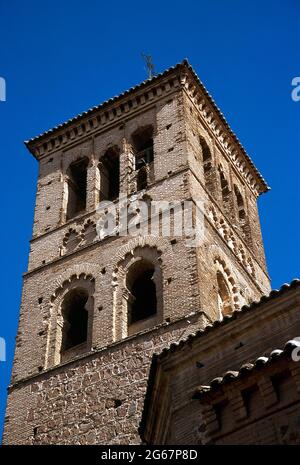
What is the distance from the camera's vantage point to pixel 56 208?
802 inches

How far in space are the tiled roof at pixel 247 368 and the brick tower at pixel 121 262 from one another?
4.61m

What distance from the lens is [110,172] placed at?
2138cm

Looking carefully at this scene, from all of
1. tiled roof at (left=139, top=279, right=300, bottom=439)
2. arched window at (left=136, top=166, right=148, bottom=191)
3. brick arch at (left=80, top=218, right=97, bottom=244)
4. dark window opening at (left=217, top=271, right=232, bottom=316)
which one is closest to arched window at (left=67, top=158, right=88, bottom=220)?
brick arch at (left=80, top=218, right=97, bottom=244)

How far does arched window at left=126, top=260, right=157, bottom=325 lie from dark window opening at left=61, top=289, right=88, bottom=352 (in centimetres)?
114

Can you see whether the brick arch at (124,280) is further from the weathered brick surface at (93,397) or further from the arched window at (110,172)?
the arched window at (110,172)

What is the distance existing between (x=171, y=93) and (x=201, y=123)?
117 centimetres

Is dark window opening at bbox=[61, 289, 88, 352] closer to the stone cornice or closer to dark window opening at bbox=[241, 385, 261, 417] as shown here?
the stone cornice

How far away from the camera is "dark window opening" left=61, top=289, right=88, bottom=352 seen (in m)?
17.6

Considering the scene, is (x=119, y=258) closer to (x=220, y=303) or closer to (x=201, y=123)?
(x=220, y=303)

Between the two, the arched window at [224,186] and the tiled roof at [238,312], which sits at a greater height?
the arched window at [224,186]

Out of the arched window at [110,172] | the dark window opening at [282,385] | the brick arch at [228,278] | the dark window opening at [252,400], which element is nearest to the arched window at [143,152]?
the arched window at [110,172]

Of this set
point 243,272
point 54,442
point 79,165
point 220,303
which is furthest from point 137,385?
point 79,165

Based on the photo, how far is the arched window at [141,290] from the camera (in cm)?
1695

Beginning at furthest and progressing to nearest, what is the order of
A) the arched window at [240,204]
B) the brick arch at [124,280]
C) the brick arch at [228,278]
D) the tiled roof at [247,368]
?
the arched window at [240,204] → the brick arch at [228,278] → the brick arch at [124,280] → the tiled roof at [247,368]
